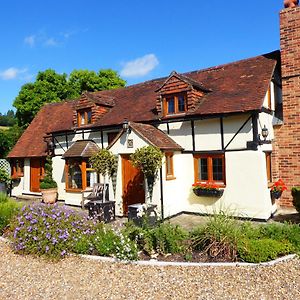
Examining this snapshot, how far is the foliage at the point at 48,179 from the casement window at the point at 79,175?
Result: 1583mm

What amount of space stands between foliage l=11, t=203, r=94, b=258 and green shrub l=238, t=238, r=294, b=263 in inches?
143

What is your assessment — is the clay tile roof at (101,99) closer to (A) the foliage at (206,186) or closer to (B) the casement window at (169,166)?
(B) the casement window at (169,166)

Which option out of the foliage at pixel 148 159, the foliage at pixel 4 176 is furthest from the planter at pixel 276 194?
the foliage at pixel 4 176

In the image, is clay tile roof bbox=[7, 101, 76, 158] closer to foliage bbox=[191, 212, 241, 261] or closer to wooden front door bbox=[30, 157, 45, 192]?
wooden front door bbox=[30, 157, 45, 192]

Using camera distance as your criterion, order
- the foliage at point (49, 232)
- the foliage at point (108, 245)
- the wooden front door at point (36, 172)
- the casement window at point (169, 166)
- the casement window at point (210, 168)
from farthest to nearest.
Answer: the wooden front door at point (36, 172), the casement window at point (169, 166), the casement window at point (210, 168), the foliage at point (49, 232), the foliage at point (108, 245)

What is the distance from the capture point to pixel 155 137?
1126cm

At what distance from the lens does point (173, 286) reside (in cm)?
528

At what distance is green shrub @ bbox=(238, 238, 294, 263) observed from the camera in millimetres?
6027

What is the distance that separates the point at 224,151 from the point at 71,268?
264 inches

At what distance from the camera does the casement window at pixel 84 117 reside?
15188mm

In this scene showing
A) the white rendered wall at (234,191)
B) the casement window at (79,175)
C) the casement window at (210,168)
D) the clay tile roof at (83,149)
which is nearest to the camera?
the white rendered wall at (234,191)

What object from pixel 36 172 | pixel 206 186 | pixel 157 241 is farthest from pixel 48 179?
pixel 157 241

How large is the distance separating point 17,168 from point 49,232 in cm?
1404

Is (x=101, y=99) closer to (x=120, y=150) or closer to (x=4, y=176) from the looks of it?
(x=120, y=150)
